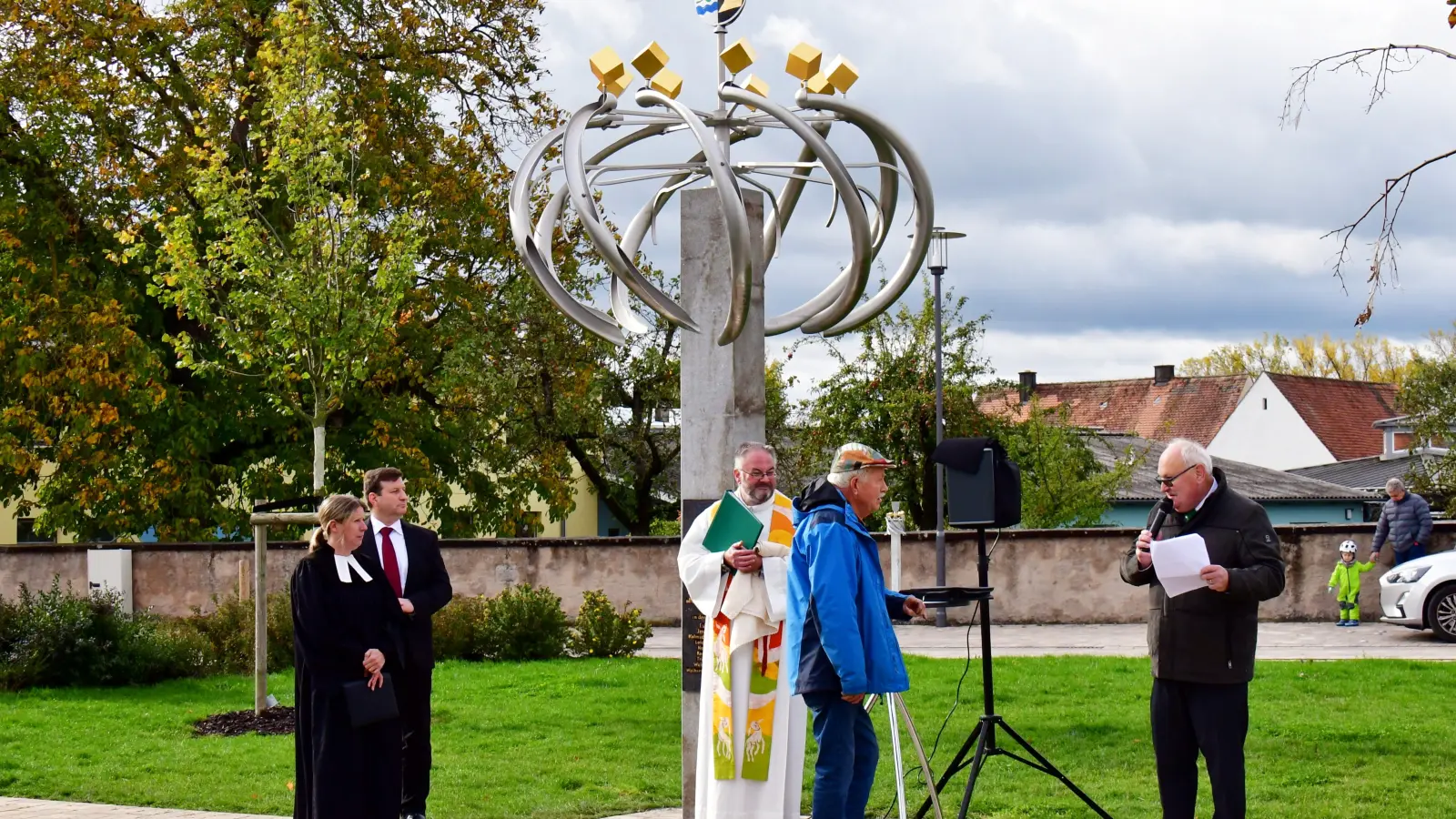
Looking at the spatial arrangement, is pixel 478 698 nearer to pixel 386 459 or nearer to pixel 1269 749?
pixel 1269 749

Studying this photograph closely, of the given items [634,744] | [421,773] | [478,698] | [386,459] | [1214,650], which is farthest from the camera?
[386,459]

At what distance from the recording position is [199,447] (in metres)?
26.5

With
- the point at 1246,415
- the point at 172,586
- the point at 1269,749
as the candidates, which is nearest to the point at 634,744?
the point at 1269,749

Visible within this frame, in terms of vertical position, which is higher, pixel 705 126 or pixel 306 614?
pixel 705 126

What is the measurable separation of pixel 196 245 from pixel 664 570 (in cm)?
897

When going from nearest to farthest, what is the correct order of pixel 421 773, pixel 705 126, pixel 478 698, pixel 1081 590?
pixel 705 126
pixel 421 773
pixel 478 698
pixel 1081 590

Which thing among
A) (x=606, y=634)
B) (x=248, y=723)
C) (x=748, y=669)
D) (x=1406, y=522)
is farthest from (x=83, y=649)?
(x=1406, y=522)

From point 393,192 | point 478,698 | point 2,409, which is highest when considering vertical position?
point 393,192

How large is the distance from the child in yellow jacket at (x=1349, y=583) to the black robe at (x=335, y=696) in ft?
56.3

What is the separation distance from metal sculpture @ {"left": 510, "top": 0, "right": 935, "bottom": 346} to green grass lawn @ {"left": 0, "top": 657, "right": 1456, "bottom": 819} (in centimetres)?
304

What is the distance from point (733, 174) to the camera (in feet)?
27.6

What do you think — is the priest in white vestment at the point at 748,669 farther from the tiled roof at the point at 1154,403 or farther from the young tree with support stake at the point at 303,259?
the tiled roof at the point at 1154,403

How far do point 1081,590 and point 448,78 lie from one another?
13.9m

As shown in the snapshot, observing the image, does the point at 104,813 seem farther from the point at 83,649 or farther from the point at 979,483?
the point at 83,649
